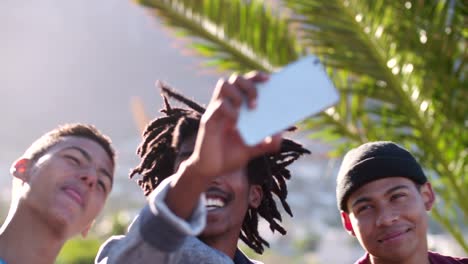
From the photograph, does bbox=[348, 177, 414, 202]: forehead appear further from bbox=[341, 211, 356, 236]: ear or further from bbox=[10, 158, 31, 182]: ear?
bbox=[10, 158, 31, 182]: ear

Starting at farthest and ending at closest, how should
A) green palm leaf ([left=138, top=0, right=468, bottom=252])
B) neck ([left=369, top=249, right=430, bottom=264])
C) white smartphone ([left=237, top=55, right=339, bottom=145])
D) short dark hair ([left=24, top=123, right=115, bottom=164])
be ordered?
green palm leaf ([left=138, top=0, right=468, bottom=252]) < short dark hair ([left=24, top=123, right=115, bottom=164]) < neck ([left=369, top=249, right=430, bottom=264]) < white smartphone ([left=237, top=55, right=339, bottom=145])

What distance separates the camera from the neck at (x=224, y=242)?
1990 millimetres

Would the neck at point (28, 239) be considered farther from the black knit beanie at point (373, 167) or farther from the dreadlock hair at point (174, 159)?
the black knit beanie at point (373, 167)

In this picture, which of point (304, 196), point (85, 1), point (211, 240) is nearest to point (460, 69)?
point (211, 240)

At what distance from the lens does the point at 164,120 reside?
2.35 m

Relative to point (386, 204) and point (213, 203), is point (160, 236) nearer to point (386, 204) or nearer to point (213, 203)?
point (213, 203)

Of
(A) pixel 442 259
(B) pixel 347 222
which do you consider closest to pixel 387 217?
(B) pixel 347 222

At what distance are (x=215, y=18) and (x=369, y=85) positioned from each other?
98 centimetres

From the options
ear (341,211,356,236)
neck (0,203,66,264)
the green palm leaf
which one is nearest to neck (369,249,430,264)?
ear (341,211,356,236)

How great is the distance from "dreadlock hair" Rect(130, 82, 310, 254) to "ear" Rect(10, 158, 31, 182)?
0.42 m

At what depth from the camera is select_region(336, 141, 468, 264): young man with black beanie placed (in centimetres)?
245

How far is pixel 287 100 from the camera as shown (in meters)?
1.51

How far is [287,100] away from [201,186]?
27 cm

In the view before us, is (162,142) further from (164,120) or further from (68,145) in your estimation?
(68,145)
